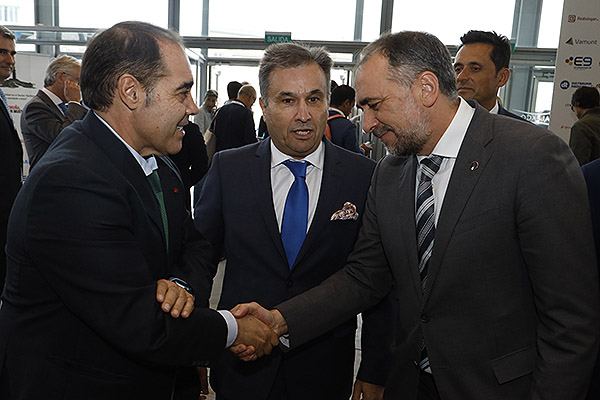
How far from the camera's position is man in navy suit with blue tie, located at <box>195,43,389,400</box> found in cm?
189

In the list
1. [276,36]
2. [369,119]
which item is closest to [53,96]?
[369,119]

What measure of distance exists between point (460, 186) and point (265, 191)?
742 mm

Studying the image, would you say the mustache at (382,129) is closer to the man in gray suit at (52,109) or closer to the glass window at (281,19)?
the man in gray suit at (52,109)

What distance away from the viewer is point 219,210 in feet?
6.51

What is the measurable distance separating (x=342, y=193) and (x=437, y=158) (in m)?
0.44

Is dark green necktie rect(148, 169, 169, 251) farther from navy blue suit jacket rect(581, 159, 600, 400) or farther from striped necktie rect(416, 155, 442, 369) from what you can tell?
navy blue suit jacket rect(581, 159, 600, 400)

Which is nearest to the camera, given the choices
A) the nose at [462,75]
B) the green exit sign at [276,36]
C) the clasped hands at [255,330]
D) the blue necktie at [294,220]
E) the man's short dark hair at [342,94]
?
the clasped hands at [255,330]

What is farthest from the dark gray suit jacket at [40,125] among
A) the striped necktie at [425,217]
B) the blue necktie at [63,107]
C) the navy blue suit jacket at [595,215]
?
the navy blue suit jacket at [595,215]

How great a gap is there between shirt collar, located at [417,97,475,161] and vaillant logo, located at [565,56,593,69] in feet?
18.7

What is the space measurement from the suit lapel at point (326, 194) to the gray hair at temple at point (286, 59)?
32 centimetres

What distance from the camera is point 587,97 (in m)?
5.78

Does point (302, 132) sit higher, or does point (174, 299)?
point (302, 132)

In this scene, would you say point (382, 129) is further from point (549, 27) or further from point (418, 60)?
point (549, 27)

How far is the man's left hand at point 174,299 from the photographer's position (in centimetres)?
140
